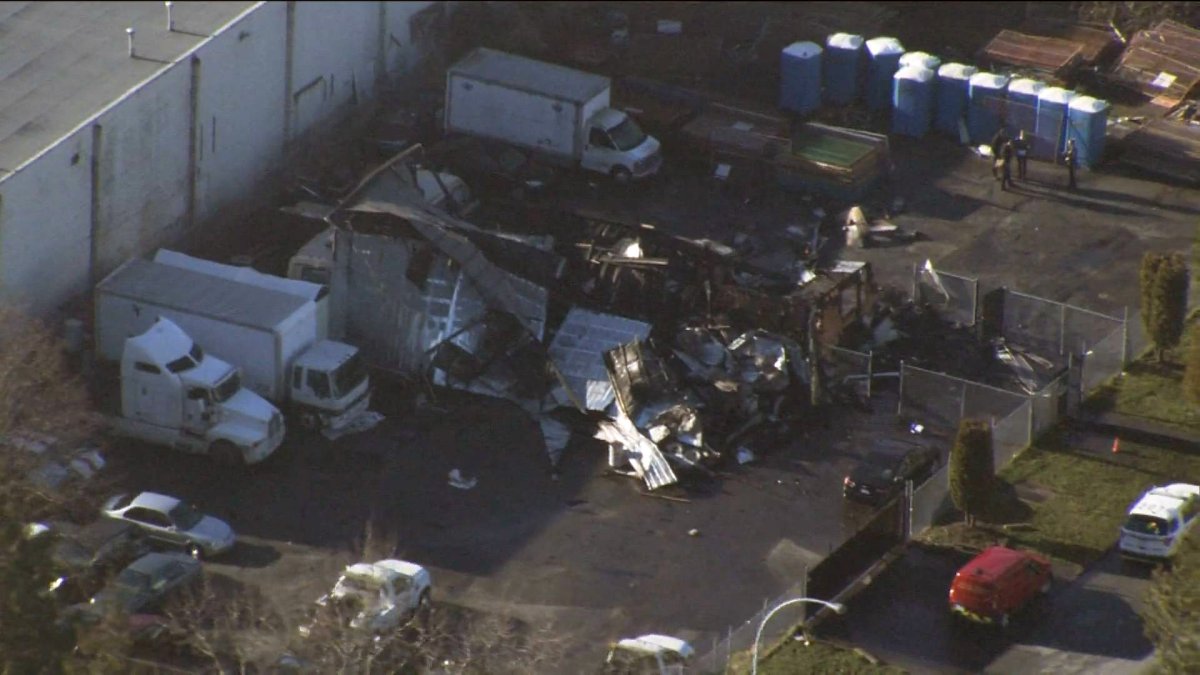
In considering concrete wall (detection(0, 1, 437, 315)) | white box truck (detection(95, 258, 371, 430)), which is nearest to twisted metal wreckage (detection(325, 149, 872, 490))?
white box truck (detection(95, 258, 371, 430))

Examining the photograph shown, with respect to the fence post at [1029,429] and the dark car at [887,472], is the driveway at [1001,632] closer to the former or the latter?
the dark car at [887,472]

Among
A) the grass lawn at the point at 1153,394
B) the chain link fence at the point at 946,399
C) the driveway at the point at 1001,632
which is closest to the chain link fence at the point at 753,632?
the driveway at the point at 1001,632

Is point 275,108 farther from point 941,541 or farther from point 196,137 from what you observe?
point 941,541

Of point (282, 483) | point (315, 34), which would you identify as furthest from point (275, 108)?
point (282, 483)

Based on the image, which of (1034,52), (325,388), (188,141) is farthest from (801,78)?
(325,388)

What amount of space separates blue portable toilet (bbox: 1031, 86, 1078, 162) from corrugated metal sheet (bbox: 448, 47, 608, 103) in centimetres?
974

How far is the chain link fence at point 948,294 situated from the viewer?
44312 millimetres

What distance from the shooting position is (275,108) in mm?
50062

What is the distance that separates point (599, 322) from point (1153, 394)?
10.3 meters

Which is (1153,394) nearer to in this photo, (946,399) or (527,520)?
(946,399)

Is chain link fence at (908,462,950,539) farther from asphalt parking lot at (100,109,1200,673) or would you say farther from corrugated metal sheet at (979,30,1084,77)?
corrugated metal sheet at (979,30,1084,77)

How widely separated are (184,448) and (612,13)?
857 inches

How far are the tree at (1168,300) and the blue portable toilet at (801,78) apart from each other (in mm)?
12850

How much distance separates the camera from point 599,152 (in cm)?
5088
